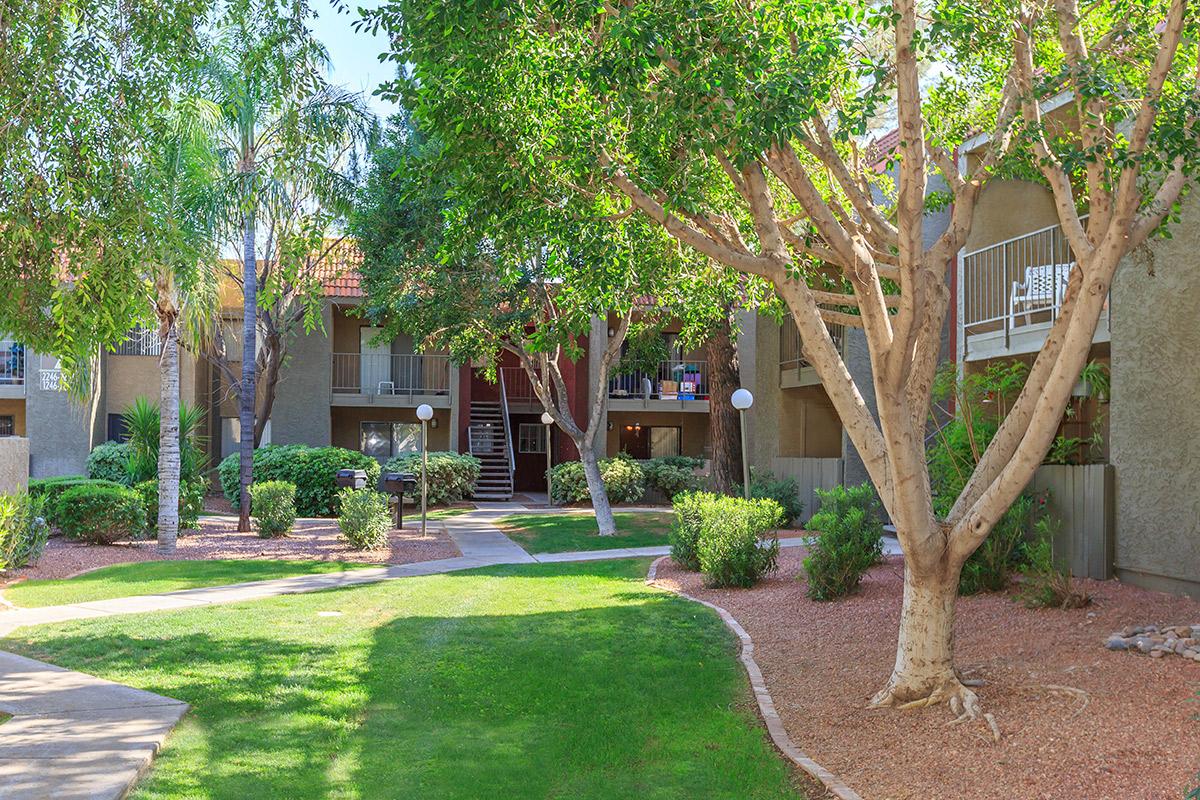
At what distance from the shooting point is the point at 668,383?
32.5 meters

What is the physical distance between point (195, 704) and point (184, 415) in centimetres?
1836

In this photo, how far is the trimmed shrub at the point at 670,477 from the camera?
1150 inches

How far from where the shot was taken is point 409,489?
26484mm

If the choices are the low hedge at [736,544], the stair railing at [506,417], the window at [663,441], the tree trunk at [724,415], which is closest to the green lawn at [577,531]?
the tree trunk at [724,415]

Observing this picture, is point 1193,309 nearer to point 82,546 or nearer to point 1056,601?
point 1056,601

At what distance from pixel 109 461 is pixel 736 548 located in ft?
65.4

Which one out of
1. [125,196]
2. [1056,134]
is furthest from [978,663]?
[125,196]

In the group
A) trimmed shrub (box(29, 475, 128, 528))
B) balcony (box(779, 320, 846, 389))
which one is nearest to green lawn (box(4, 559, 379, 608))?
trimmed shrub (box(29, 475, 128, 528))

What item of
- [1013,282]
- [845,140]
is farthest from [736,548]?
[845,140]

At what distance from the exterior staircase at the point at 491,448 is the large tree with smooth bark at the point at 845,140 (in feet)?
73.8

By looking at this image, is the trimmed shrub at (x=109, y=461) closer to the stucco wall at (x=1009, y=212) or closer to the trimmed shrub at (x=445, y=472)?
the trimmed shrub at (x=445, y=472)

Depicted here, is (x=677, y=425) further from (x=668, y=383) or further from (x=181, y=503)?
Answer: (x=181, y=503)

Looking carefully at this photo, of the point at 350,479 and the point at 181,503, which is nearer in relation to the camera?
the point at 350,479

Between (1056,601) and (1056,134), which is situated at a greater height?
(1056,134)
